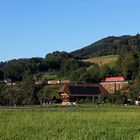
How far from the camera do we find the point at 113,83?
583 feet

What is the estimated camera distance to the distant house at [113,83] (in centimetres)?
17165

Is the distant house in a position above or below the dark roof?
above

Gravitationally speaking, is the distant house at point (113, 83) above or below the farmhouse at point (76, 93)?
above

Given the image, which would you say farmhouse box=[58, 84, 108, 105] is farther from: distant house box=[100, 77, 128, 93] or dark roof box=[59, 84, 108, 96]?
distant house box=[100, 77, 128, 93]

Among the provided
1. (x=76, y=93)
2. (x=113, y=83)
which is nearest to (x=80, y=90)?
(x=76, y=93)

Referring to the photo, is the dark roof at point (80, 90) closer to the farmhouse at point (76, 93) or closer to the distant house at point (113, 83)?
the farmhouse at point (76, 93)

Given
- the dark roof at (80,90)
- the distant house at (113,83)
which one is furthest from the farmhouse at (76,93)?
the distant house at (113,83)

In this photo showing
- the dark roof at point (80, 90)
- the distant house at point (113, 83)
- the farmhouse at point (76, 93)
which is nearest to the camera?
the farmhouse at point (76, 93)

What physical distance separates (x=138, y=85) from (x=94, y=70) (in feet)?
196

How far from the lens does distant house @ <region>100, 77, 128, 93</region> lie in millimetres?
171650

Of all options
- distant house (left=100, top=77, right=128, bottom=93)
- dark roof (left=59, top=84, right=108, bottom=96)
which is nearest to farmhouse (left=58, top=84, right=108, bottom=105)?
dark roof (left=59, top=84, right=108, bottom=96)

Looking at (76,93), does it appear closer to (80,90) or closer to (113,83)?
(80,90)

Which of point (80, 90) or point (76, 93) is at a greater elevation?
point (80, 90)

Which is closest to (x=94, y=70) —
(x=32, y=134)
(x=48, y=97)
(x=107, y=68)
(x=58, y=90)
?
(x=107, y=68)
